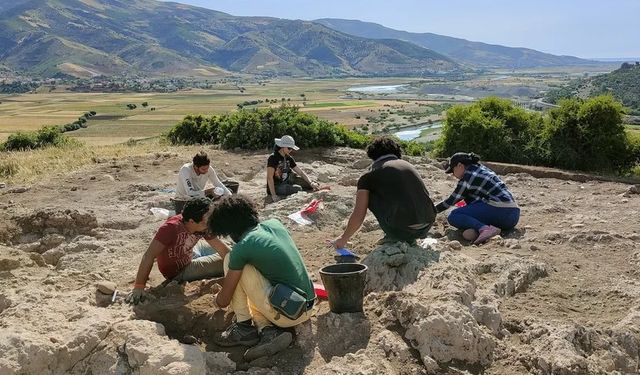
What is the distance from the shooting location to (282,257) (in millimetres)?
4828

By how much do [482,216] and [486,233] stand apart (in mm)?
333

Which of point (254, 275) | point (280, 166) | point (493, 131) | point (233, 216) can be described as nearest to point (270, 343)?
point (254, 275)

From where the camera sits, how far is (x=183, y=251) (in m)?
6.01

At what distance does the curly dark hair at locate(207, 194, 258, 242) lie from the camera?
16.1 ft

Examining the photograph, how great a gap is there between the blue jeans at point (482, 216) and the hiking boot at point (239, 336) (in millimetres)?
3731

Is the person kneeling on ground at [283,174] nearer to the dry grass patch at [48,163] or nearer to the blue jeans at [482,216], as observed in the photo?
the blue jeans at [482,216]

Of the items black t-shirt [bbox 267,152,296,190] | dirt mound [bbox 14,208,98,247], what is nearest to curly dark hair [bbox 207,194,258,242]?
dirt mound [bbox 14,208,98,247]

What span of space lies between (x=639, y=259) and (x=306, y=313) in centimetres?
418

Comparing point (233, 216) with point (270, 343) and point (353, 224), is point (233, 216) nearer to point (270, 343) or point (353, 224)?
point (270, 343)

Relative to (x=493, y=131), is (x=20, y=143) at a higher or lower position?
lower

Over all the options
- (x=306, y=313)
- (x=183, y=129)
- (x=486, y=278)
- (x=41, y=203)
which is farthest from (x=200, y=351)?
(x=183, y=129)

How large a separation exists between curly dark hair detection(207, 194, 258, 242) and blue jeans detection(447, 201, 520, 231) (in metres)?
3.64

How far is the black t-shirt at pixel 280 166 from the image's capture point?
10172 millimetres

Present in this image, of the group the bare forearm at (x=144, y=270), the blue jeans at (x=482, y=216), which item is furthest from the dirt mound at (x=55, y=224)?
the blue jeans at (x=482, y=216)
